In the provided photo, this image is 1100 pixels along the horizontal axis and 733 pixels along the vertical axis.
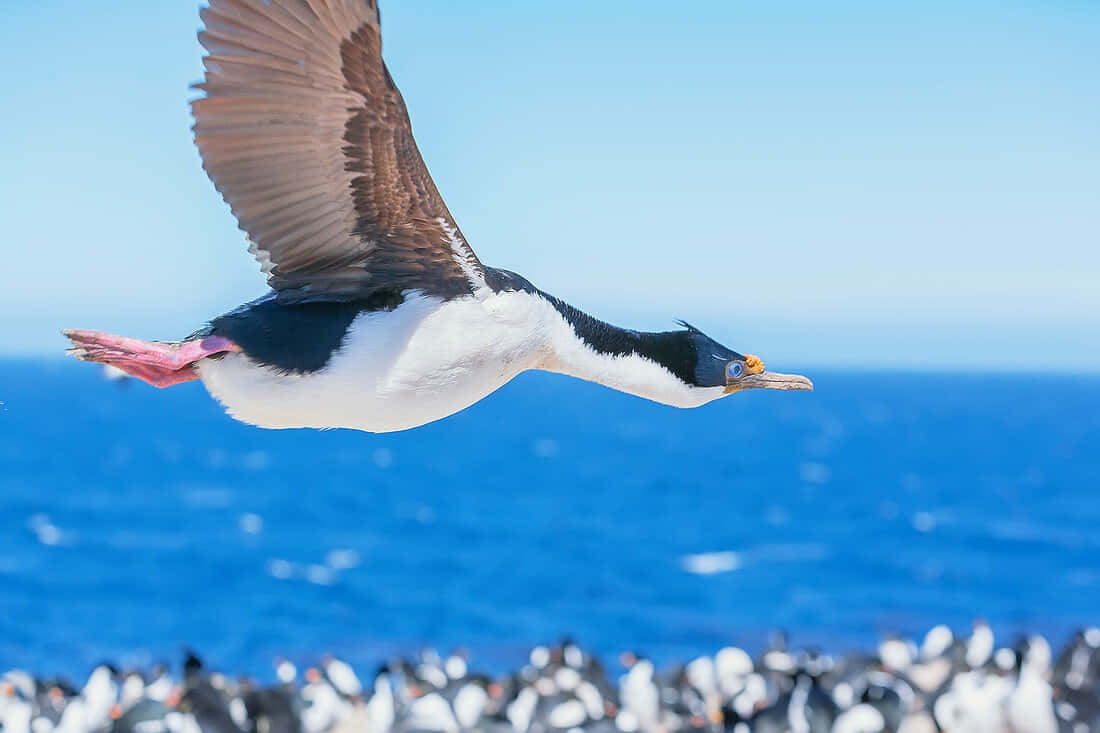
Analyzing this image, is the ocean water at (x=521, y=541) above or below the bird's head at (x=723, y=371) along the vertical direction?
below

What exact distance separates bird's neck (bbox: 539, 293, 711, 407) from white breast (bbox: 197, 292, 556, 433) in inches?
8.1

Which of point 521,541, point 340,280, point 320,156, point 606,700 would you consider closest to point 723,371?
point 340,280

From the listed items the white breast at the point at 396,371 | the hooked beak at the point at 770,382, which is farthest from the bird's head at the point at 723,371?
the white breast at the point at 396,371

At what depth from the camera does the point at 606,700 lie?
15602mm

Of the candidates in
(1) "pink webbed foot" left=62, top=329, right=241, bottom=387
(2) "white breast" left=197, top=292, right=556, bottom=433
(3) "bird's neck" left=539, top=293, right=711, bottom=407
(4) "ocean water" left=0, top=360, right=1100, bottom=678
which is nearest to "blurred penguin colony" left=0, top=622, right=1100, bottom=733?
(4) "ocean water" left=0, top=360, right=1100, bottom=678

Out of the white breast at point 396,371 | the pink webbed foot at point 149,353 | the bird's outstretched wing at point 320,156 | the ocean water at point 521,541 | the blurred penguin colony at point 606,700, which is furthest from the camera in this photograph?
the ocean water at point 521,541

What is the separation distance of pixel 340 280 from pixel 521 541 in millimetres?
48998

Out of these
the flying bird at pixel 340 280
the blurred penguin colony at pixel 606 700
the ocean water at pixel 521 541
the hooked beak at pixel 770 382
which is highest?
the flying bird at pixel 340 280

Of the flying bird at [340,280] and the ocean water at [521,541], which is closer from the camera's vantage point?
the flying bird at [340,280]

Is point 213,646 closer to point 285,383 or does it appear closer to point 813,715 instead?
point 813,715

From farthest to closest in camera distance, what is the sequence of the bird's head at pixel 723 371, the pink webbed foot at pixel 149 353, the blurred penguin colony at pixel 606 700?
the blurred penguin colony at pixel 606 700 → the bird's head at pixel 723 371 → the pink webbed foot at pixel 149 353

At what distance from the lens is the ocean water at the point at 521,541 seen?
35125 millimetres

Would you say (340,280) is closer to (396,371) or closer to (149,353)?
(396,371)

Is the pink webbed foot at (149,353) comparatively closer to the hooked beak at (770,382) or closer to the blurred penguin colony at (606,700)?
the hooked beak at (770,382)
